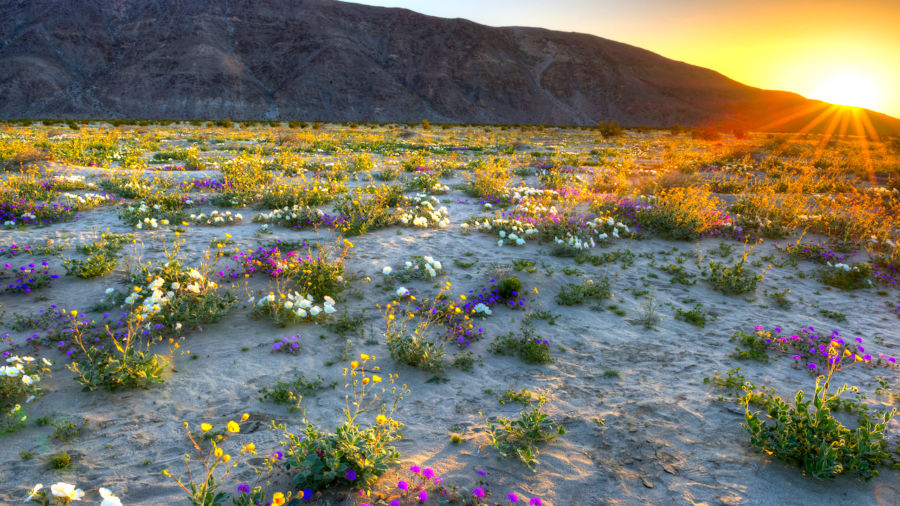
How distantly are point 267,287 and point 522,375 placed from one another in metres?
3.60

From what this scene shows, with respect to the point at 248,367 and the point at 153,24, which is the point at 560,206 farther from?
the point at 153,24

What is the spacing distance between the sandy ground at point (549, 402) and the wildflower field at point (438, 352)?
3 centimetres

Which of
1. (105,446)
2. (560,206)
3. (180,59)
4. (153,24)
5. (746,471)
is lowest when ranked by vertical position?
(105,446)

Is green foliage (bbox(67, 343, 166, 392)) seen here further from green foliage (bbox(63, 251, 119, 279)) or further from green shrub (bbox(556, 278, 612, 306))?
green shrub (bbox(556, 278, 612, 306))

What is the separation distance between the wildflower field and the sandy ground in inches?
1.0

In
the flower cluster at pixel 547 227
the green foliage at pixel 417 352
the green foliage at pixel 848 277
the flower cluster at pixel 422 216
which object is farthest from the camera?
the flower cluster at pixel 422 216

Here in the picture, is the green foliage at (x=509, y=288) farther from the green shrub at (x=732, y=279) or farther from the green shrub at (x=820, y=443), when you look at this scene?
the green shrub at (x=732, y=279)

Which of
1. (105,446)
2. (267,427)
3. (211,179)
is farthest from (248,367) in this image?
(211,179)

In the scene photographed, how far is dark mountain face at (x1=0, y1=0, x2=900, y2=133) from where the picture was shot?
64.2 m

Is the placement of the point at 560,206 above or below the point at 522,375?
above

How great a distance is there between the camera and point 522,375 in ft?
14.8

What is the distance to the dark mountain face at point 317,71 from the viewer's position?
64.2 metres

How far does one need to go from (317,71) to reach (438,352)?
7762 cm

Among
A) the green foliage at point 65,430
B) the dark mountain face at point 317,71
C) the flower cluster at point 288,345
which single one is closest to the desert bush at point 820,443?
the flower cluster at point 288,345
